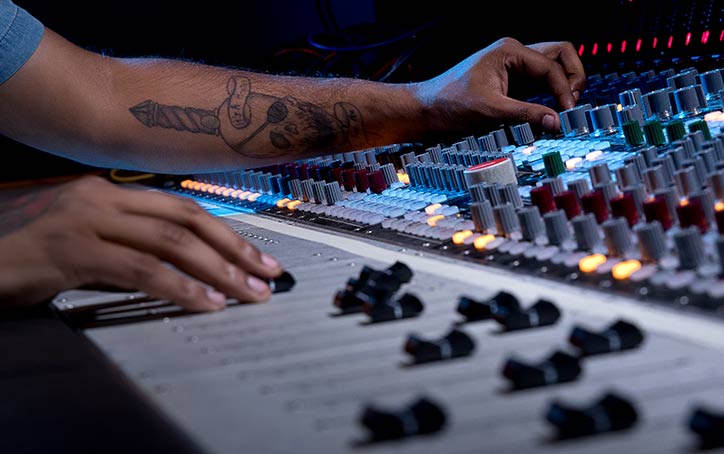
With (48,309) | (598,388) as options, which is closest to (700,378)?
(598,388)

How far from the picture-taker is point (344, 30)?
2.88 meters

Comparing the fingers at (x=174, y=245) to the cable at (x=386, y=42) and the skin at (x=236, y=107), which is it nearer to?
the skin at (x=236, y=107)

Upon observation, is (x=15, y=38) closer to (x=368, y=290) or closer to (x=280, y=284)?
(x=280, y=284)

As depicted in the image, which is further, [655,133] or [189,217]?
[655,133]

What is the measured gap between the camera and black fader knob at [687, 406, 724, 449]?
0.49 meters

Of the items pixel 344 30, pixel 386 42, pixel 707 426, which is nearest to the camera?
pixel 707 426

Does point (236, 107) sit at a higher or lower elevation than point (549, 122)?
higher

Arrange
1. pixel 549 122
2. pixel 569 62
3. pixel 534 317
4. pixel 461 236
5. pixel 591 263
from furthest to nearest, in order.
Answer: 1. pixel 569 62
2. pixel 549 122
3. pixel 461 236
4. pixel 591 263
5. pixel 534 317

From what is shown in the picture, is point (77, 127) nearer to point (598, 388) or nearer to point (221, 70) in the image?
point (221, 70)

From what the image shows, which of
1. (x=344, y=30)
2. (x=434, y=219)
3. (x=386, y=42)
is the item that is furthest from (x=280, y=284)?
(x=344, y=30)

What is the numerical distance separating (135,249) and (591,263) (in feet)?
1.47

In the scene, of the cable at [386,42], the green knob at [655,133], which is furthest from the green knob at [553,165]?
the cable at [386,42]

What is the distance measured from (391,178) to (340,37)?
4.65 ft

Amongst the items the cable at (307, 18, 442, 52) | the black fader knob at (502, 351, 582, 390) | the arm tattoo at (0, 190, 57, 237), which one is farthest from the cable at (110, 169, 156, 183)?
the black fader knob at (502, 351, 582, 390)
